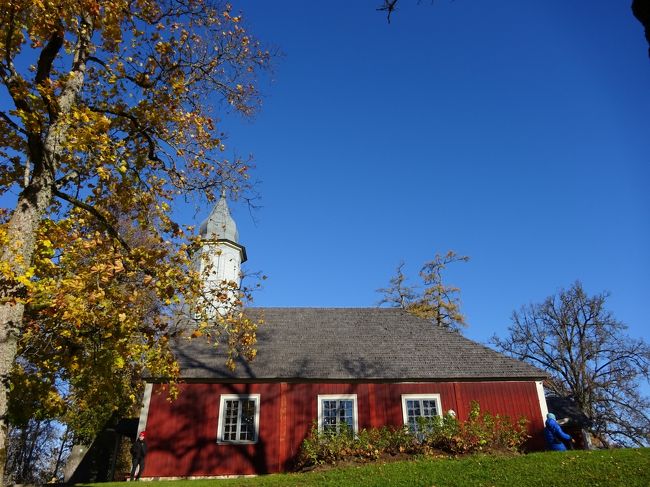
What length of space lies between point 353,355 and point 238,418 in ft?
17.1

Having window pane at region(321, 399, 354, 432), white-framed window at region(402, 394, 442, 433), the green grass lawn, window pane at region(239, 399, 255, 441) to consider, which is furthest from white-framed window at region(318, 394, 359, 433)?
the green grass lawn

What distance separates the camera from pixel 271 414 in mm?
17109

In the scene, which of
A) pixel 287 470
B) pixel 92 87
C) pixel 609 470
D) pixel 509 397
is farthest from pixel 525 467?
pixel 92 87

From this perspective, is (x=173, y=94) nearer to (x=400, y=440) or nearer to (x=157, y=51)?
(x=157, y=51)

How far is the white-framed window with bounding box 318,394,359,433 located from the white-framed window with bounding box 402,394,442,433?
1.97 metres

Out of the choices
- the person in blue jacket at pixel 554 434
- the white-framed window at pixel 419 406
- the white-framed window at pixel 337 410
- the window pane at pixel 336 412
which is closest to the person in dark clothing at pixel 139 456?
the white-framed window at pixel 337 410

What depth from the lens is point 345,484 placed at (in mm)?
11141

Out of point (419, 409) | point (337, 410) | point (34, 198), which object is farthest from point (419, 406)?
point (34, 198)

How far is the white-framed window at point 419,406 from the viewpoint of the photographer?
56.8 feet

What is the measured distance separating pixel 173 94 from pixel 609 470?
513 inches

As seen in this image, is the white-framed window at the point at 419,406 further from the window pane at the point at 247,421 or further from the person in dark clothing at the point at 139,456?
the person in dark clothing at the point at 139,456

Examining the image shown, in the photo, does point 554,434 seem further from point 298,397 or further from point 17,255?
point 17,255

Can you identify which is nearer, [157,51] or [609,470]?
[157,51]

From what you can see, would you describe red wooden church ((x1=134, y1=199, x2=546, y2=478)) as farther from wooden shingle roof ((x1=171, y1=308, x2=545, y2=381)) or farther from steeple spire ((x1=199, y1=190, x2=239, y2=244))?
steeple spire ((x1=199, y1=190, x2=239, y2=244))
